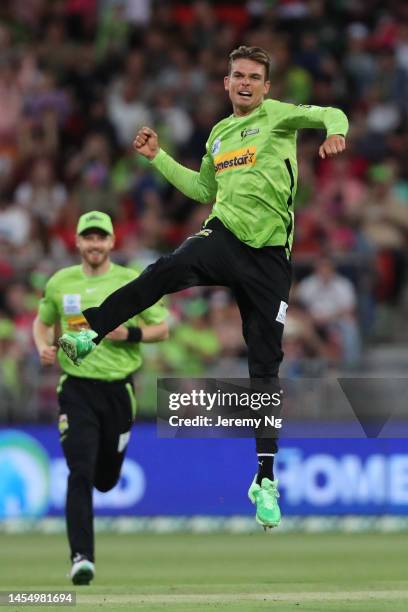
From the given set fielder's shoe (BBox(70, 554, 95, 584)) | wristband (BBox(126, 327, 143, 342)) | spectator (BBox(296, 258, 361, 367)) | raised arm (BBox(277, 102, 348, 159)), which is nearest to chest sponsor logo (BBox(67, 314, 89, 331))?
wristband (BBox(126, 327, 143, 342))

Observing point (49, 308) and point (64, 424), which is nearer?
point (64, 424)

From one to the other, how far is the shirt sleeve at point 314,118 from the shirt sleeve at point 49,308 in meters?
2.95

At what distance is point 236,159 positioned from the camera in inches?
373

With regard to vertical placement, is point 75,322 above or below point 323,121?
below

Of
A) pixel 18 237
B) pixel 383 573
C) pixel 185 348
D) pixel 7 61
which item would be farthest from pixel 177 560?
pixel 7 61

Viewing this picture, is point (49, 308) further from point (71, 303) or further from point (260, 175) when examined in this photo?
point (260, 175)

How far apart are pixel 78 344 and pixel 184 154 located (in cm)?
1075

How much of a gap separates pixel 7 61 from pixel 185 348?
237 inches

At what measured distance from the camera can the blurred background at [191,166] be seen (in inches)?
653

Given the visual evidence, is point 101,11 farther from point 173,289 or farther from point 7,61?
point 173,289

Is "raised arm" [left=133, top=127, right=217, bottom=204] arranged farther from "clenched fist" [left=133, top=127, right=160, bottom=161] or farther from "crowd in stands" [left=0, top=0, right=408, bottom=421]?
"crowd in stands" [left=0, top=0, right=408, bottom=421]

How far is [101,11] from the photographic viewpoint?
2162cm

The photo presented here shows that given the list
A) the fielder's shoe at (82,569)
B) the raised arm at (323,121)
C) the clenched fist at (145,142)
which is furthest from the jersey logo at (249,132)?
the fielder's shoe at (82,569)

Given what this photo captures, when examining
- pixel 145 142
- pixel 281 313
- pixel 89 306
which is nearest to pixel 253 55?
pixel 145 142
